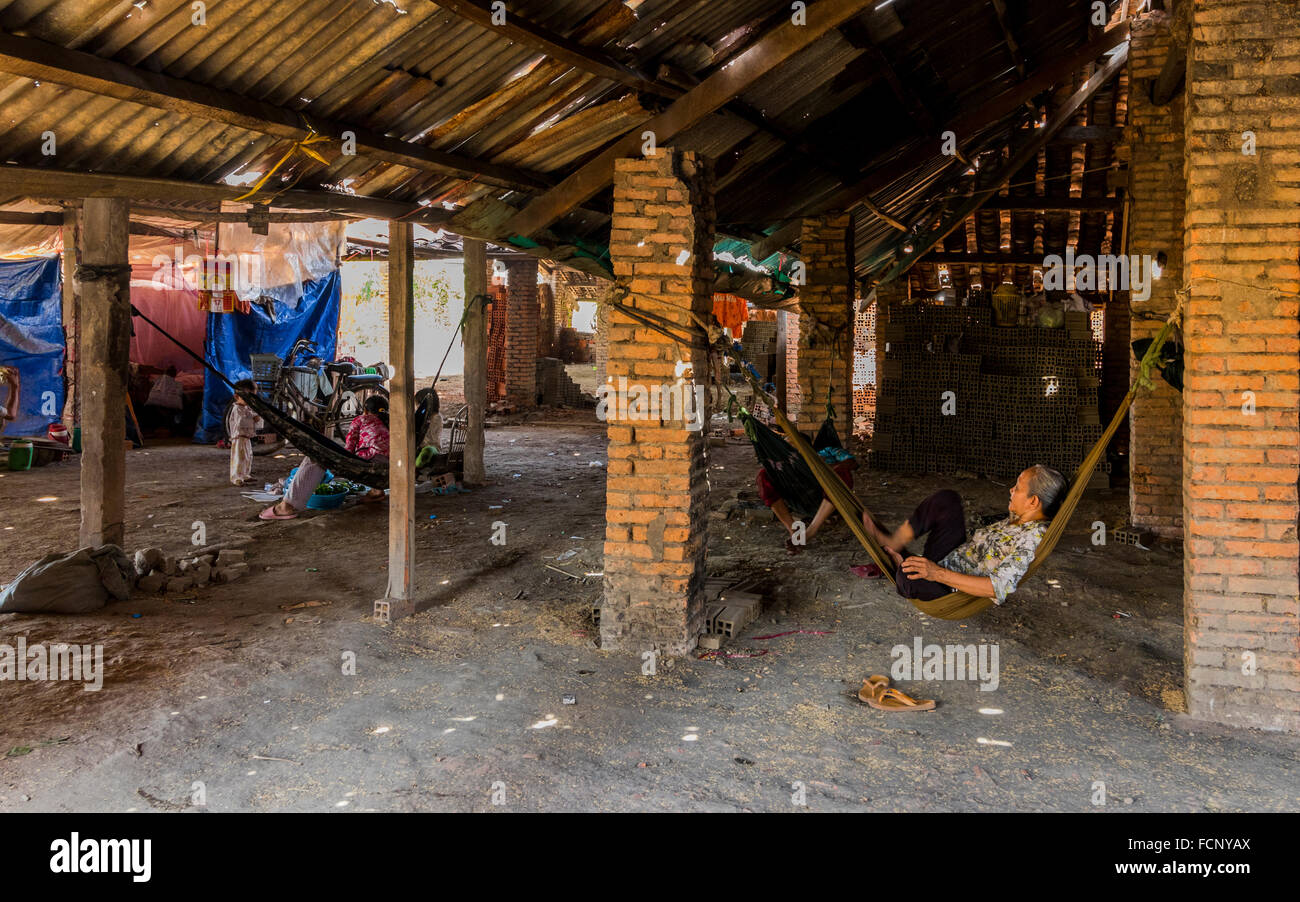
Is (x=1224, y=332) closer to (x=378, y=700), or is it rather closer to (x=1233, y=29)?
(x=1233, y=29)

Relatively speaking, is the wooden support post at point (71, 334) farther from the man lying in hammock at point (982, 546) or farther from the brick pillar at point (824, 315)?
the man lying in hammock at point (982, 546)

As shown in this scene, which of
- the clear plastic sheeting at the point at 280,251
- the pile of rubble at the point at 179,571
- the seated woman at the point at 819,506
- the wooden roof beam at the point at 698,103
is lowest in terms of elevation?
the pile of rubble at the point at 179,571

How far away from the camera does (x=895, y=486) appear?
9.43 meters

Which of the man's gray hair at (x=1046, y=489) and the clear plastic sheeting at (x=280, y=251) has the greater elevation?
the clear plastic sheeting at (x=280, y=251)

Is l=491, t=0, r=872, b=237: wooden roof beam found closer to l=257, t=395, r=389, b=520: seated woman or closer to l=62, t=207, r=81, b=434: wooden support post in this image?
l=257, t=395, r=389, b=520: seated woman

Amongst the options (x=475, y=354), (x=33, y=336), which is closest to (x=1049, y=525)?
(x=475, y=354)

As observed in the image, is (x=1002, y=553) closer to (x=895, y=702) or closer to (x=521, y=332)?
(x=895, y=702)

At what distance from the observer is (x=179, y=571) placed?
561 cm

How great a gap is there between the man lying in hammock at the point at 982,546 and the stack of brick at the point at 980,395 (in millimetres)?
6228

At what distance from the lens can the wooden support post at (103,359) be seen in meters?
4.84

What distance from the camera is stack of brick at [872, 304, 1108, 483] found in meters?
9.95

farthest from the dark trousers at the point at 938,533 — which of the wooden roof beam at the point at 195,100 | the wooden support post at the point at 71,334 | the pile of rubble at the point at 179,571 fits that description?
the wooden support post at the point at 71,334
